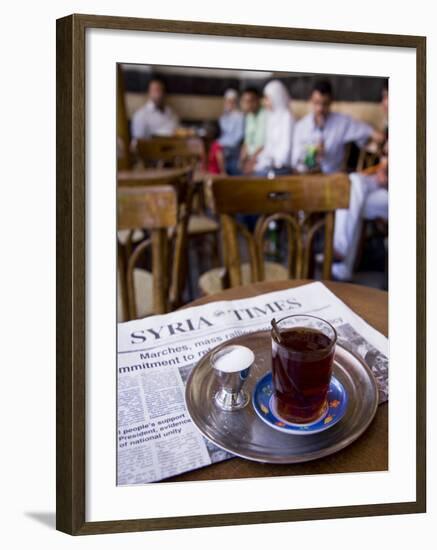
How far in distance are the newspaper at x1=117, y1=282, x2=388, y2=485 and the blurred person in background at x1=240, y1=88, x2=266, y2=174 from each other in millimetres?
3246

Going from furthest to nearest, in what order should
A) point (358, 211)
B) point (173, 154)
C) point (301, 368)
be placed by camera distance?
point (173, 154) → point (358, 211) → point (301, 368)

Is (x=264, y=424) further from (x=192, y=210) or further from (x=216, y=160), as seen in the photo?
(x=216, y=160)

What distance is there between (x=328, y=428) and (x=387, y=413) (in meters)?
0.12

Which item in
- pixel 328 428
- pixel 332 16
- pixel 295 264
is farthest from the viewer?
pixel 295 264

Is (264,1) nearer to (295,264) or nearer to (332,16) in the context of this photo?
(332,16)

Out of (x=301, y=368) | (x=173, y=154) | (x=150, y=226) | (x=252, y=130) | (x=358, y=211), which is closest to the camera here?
(x=301, y=368)

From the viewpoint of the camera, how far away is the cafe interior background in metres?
1.12

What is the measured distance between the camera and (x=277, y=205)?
1.28 metres

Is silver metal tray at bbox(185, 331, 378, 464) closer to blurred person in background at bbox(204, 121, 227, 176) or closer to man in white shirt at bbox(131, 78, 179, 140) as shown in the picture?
blurred person in background at bbox(204, 121, 227, 176)

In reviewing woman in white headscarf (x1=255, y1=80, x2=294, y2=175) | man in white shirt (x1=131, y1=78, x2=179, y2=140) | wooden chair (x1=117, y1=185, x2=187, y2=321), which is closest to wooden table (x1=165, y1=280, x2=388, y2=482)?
wooden chair (x1=117, y1=185, x2=187, y2=321)

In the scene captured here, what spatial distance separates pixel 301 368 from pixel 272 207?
766 mm

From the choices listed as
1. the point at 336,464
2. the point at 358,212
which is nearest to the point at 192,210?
the point at 358,212
